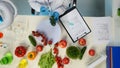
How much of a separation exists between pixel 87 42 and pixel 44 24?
0.23m

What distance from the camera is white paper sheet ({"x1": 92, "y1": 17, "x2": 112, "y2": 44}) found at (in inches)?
43.3

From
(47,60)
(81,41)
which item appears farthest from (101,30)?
(47,60)

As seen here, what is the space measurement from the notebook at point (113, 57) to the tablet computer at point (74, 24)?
0.50 ft

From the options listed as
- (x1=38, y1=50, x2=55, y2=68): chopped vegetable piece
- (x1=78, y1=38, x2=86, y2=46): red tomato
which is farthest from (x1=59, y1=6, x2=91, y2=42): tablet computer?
(x1=38, y1=50, x2=55, y2=68): chopped vegetable piece

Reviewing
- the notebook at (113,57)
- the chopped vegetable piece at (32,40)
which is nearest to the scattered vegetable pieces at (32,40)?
the chopped vegetable piece at (32,40)

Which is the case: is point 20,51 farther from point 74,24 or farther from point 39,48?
point 74,24

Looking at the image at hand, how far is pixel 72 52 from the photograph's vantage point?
1.05m

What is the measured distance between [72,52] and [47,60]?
13 centimetres

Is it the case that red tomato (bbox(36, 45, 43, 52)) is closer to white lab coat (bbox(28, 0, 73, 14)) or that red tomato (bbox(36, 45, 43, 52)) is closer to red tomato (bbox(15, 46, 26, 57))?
red tomato (bbox(15, 46, 26, 57))

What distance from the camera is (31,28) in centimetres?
105

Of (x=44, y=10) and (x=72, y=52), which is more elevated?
(x=44, y=10)

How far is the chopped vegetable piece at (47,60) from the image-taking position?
1.03 meters

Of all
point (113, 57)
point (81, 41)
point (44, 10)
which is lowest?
point (113, 57)

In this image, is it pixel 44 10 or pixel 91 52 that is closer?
pixel 91 52
